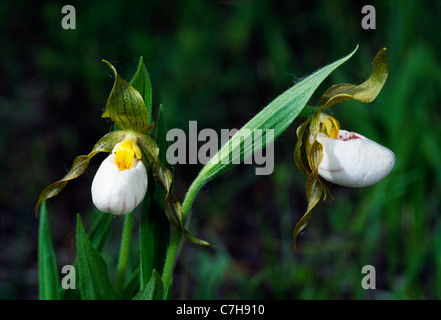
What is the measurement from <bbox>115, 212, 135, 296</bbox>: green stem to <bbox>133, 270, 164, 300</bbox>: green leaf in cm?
18

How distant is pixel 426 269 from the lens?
8.09 ft

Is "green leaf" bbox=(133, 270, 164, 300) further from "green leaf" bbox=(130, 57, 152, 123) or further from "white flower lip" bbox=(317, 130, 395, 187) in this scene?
"white flower lip" bbox=(317, 130, 395, 187)

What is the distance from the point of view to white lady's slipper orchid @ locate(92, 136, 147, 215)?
3.97ft

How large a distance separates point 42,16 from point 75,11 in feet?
1.20

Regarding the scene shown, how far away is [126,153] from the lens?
1.31 metres

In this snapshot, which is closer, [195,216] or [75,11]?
[195,216]

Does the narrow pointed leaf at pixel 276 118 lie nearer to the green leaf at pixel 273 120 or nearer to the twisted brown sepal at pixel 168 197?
the green leaf at pixel 273 120

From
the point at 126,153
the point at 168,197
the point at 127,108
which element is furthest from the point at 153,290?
the point at 127,108

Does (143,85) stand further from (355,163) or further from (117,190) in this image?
(355,163)

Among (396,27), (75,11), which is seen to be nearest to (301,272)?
(396,27)

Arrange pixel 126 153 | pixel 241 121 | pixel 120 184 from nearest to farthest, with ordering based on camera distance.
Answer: pixel 120 184, pixel 126 153, pixel 241 121

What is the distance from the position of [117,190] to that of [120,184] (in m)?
0.02

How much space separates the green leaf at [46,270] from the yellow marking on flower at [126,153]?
43 cm
